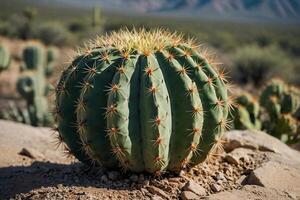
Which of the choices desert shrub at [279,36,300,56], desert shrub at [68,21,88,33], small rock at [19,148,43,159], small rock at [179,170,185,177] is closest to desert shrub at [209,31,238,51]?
desert shrub at [279,36,300,56]

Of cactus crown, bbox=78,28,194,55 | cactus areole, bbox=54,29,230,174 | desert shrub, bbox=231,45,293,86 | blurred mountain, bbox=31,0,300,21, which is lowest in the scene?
desert shrub, bbox=231,45,293,86

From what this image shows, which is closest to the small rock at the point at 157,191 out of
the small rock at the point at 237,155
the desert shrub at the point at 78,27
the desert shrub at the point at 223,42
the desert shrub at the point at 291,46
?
the small rock at the point at 237,155

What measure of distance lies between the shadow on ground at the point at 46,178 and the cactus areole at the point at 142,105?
0.15 m

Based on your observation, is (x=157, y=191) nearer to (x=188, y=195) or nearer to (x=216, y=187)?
(x=188, y=195)

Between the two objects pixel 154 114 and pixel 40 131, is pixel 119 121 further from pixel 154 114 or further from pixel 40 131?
pixel 40 131

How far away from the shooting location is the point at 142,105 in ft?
12.1

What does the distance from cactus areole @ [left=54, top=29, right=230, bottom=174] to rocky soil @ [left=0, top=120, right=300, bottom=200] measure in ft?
0.46

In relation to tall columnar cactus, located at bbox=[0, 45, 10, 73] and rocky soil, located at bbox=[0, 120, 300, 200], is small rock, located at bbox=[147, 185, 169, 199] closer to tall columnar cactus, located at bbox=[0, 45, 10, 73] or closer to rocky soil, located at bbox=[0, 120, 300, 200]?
rocky soil, located at bbox=[0, 120, 300, 200]

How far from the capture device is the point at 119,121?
3.63m

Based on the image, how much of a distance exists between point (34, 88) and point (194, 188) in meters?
7.86

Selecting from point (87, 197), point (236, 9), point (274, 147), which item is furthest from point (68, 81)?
point (236, 9)

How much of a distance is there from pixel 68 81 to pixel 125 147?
76 centimetres

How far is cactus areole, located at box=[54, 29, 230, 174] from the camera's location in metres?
3.67

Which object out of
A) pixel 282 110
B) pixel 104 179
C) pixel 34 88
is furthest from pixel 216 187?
pixel 34 88
